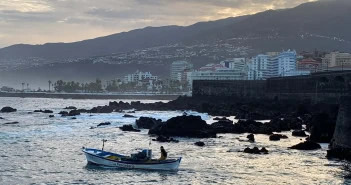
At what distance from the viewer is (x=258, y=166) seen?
94.9ft

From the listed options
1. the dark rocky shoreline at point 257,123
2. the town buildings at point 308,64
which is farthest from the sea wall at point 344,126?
the town buildings at point 308,64

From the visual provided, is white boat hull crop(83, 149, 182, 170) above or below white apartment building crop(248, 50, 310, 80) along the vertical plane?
below

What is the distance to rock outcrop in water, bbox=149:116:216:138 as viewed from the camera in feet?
145

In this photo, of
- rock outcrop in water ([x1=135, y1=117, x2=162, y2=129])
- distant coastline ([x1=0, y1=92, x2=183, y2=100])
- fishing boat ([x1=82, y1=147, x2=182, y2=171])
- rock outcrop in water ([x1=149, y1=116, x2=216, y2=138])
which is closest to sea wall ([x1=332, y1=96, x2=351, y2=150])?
fishing boat ([x1=82, y1=147, x2=182, y2=171])

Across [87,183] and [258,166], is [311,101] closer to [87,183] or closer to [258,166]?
[258,166]

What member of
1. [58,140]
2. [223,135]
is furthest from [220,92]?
[58,140]

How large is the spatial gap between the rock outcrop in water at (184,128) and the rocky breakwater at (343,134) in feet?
46.3

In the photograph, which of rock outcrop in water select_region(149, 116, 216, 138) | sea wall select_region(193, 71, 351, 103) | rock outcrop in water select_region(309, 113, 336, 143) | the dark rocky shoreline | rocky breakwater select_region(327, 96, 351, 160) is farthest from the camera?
sea wall select_region(193, 71, 351, 103)

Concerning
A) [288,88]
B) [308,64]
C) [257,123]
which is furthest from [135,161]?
[308,64]

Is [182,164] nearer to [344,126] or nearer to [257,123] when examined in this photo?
[344,126]

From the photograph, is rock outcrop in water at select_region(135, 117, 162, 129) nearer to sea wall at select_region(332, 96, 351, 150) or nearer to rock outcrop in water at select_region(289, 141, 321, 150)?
rock outcrop in water at select_region(289, 141, 321, 150)

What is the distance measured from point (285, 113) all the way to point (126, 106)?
3807cm

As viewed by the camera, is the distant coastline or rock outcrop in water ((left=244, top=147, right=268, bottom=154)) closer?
rock outcrop in water ((left=244, top=147, right=268, bottom=154))

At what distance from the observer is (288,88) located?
79.2 meters
